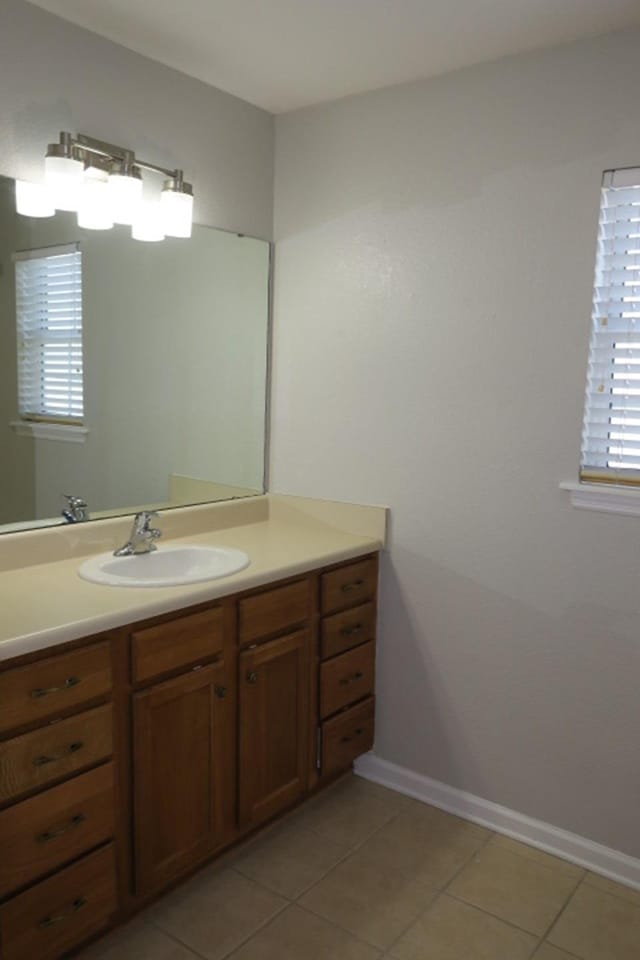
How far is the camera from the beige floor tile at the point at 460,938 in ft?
5.90

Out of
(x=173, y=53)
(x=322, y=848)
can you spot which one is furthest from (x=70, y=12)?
(x=322, y=848)

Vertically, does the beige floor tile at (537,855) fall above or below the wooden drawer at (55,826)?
below

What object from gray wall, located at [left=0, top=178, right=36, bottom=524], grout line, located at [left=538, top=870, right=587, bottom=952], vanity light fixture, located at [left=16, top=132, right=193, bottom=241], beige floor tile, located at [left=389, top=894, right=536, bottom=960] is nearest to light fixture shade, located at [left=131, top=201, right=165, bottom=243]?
vanity light fixture, located at [left=16, top=132, right=193, bottom=241]

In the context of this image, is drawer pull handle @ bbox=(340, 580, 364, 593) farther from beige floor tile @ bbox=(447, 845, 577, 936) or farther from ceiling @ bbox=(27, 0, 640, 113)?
ceiling @ bbox=(27, 0, 640, 113)

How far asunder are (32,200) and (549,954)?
7.32ft

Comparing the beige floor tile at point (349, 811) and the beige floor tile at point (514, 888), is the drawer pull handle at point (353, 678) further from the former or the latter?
the beige floor tile at point (514, 888)

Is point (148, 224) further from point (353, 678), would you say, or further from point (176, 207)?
point (353, 678)

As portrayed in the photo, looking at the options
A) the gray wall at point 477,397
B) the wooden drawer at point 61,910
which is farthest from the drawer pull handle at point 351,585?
the wooden drawer at point 61,910

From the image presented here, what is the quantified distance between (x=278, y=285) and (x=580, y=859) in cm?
201

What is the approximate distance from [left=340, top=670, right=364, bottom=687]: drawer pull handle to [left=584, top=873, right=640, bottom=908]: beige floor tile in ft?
2.76

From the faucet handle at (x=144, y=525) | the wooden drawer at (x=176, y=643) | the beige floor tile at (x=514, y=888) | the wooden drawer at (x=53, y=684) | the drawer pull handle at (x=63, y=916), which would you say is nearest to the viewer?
the wooden drawer at (x=53, y=684)

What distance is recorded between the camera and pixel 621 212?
1968 mm

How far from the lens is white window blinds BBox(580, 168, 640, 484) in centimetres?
196

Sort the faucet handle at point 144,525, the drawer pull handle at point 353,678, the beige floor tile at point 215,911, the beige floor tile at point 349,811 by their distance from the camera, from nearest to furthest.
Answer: the beige floor tile at point 215,911 < the faucet handle at point 144,525 < the beige floor tile at point 349,811 < the drawer pull handle at point 353,678
